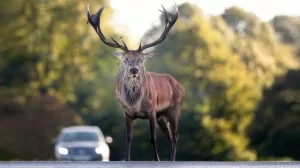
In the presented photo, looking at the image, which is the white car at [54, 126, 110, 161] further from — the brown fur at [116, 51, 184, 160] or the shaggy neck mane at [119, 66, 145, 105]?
the shaggy neck mane at [119, 66, 145, 105]

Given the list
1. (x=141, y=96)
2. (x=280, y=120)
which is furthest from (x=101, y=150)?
(x=280, y=120)

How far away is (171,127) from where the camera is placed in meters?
25.6

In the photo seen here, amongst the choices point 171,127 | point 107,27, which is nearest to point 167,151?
point 107,27

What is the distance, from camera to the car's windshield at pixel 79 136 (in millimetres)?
41591

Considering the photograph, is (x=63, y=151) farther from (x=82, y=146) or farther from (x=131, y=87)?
(x=131, y=87)

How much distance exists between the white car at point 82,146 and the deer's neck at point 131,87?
16113 mm

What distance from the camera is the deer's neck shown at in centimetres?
2336

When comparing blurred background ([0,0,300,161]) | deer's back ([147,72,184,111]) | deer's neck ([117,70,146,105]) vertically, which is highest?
deer's neck ([117,70,146,105])

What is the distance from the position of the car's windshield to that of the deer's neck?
1785 cm

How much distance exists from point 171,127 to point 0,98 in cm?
5013

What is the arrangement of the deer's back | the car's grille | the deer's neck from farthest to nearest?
the car's grille
the deer's back
the deer's neck

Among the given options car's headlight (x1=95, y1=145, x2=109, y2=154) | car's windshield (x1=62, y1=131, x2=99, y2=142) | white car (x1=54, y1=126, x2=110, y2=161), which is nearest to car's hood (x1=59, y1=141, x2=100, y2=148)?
white car (x1=54, y1=126, x2=110, y2=161)

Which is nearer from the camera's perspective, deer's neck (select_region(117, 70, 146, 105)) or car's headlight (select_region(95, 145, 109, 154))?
deer's neck (select_region(117, 70, 146, 105))

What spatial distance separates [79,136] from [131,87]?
18.6m
